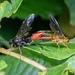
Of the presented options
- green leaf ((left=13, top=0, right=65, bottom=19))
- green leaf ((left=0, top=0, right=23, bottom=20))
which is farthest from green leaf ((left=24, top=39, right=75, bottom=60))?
green leaf ((left=13, top=0, right=65, bottom=19))

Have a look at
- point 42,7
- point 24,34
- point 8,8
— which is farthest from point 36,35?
point 42,7

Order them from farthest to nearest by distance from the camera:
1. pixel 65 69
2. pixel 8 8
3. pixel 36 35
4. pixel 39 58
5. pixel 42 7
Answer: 1. pixel 42 7
2. pixel 36 35
3. pixel 39 58
4. pixel 8 8
5. pixel 65 69

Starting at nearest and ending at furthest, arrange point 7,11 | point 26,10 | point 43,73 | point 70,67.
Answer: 1. point 70,67
2. point 43,73
3. point 7,11
4. point 26,10

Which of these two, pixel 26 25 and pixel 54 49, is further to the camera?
pixel 26 25

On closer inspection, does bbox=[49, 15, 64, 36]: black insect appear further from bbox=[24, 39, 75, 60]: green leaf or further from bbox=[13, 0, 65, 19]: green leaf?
bbox=[13, 0, 65, 19]: green leaf

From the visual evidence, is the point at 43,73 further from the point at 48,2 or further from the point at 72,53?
the point at 48,2

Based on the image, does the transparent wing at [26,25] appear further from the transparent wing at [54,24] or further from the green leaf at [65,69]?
A: the green leaf at [65,69]

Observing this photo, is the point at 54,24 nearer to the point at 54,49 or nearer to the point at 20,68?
the point at 54,49

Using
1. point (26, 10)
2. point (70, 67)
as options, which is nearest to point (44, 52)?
point (70, 67)
